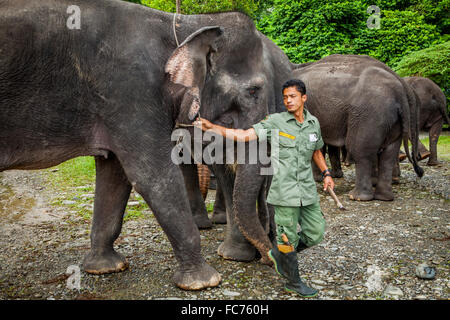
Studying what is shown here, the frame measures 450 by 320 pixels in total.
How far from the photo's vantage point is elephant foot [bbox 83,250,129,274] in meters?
3.35

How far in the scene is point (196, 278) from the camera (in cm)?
301

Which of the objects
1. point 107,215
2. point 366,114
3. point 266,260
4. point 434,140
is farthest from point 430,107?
point 107,215

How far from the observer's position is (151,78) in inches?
111

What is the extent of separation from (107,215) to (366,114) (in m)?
4.29

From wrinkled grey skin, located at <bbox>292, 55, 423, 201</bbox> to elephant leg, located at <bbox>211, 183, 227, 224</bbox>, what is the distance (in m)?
2.14

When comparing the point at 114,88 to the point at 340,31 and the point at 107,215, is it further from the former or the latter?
the point at 340,31

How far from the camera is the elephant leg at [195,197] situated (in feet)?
15.5

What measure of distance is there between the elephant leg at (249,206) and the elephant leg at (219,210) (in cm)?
171

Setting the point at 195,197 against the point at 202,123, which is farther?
the point at 195,197

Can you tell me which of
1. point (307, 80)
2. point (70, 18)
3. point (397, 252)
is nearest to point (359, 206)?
point (397, 252)

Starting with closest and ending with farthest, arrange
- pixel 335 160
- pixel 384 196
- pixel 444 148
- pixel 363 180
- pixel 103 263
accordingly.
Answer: pixel 103 263 → pixel 384 196 → pixel 363 180 → pixel 335 160 → pixel 444 148

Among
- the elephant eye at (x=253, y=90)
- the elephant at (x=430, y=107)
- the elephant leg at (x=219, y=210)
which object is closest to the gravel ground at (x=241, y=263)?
the elephant leg at (x=219, y=210)
